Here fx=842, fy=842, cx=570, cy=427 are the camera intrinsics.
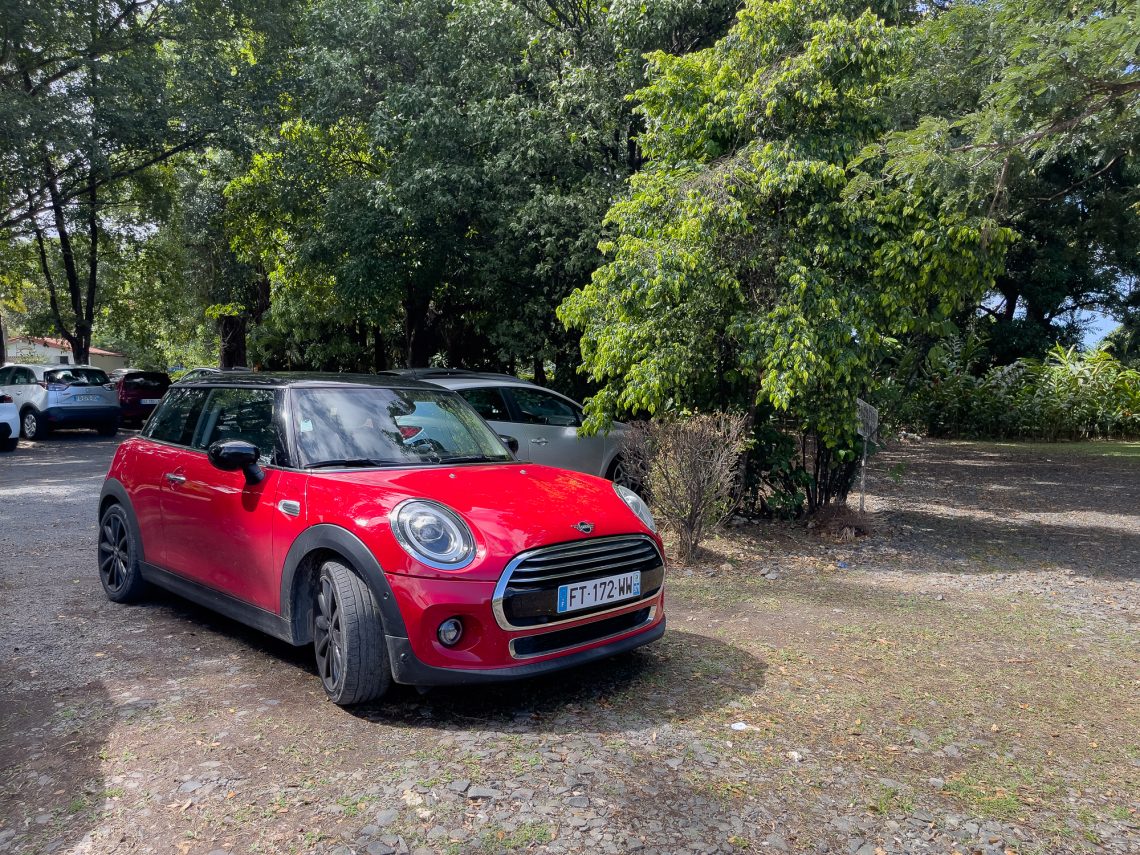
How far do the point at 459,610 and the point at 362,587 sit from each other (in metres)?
0.54

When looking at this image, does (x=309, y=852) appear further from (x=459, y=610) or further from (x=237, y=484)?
(x=237, y=484)

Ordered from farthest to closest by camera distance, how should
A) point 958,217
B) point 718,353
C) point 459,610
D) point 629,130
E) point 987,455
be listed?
point 987,455
point 629,130
point 718,353
point 958,217
point 459,610

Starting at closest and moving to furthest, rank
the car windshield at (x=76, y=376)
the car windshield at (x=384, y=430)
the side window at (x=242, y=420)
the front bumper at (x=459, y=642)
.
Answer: the front bumper at (x=459, y=642)
the car windshield at (x=384, y=430)
the side window at (x=242, y=420)
the car windshield at (x=76, y=376)

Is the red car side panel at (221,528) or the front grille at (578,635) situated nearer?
the front grille at (578,635)

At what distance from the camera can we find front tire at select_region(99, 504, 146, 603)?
572cm

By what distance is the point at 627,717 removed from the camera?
406cm

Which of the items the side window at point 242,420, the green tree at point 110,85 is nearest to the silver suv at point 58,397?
the green tree at point 110,85

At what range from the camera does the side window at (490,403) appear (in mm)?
9797

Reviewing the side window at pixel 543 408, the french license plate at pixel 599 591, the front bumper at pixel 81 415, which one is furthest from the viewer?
the front bumper at pixel 81 415

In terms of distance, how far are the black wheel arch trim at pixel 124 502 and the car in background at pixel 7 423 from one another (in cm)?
1236

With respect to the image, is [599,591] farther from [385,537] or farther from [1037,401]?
[1037,401]

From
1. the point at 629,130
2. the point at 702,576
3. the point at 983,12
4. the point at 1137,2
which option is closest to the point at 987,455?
the point at 983,12

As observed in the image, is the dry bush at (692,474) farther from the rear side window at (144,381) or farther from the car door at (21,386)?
the rear side window at (144,381)

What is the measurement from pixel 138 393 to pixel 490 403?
15.9m
